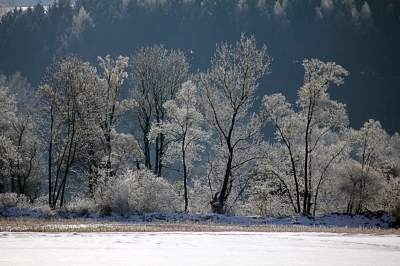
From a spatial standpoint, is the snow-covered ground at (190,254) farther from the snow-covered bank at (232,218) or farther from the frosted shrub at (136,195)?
the frosted shrub at (136,195)

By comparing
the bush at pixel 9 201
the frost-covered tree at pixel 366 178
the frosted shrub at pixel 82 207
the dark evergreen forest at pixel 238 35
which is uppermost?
the dark evergreen forest at pixel 238 35

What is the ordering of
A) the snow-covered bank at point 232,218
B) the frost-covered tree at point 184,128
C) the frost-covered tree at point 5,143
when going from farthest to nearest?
the frost-covered tree at point 5,143 → the frost-covered tree at point 184,128 → the snow-covered bank at point 232,218

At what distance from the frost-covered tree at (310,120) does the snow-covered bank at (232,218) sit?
387cm

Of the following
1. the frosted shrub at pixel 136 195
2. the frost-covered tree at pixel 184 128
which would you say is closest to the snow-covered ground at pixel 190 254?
the frosted shrub at pixel 136 195

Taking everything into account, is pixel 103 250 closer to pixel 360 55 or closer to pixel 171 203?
pixel 171 203

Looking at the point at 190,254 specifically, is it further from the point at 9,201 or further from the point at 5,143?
the point at 5,143

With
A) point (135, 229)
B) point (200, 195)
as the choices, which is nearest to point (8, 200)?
point (135, 229)

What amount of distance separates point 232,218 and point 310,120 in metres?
11.0

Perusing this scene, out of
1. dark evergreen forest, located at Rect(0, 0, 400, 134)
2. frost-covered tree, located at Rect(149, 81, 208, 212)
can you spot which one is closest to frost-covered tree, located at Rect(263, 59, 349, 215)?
frost-covered tree, located at Rect(149, 81, 208, 212)

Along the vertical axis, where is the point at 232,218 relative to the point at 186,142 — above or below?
below

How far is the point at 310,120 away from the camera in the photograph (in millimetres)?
33062

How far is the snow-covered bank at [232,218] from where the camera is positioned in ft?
83.4

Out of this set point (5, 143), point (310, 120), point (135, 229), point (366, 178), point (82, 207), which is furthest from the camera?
point (366, 178)

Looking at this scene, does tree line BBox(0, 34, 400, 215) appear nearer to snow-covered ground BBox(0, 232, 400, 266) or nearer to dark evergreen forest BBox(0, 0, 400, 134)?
snow-covered ground BBox(0, 232, 400, 266)
